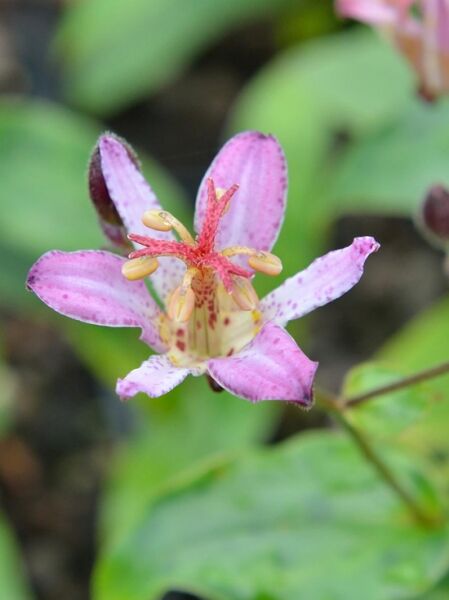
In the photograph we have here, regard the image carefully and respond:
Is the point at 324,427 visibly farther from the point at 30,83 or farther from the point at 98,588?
the point at 30,83

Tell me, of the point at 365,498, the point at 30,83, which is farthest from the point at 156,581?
the point at 30,83

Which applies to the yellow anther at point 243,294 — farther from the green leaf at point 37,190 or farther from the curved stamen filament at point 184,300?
the green leaf at point 37,190

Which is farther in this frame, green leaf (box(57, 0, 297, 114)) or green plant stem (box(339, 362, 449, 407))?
green leaf (box(57, 0, 297, 114))

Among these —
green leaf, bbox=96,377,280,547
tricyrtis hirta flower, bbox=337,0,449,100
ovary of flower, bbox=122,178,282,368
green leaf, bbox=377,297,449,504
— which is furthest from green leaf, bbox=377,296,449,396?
ovary of flower, bbox=122,178,282,368

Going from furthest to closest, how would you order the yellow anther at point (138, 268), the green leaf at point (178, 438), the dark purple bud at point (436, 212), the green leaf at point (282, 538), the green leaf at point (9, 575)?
the green leaf at point (178, 438) < the green leaf at point (9, 575) < the green leaf at point (282, 538) < the dark purple bud at point (436, 212) < the yellow anther at point (138, 268)

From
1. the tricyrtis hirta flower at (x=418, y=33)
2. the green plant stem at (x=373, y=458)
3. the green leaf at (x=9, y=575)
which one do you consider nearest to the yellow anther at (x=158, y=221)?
the green plant stem at (x=373, y=458)

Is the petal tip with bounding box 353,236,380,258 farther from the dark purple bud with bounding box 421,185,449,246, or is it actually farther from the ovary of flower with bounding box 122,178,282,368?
the dark purple bud with bounding box 421,185,449,246
